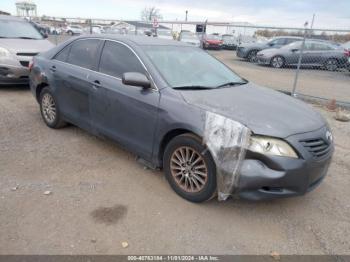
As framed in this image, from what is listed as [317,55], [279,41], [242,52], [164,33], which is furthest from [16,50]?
[164,33]

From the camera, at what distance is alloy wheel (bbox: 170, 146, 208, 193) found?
11.1ft

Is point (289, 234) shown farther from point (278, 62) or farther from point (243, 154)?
point (278, 62)

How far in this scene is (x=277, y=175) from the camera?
3.01 m

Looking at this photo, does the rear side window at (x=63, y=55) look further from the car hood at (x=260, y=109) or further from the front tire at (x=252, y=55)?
the front tire at (x=252, y=55)

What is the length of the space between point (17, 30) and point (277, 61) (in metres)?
12.3

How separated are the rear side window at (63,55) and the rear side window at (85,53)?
0.10m

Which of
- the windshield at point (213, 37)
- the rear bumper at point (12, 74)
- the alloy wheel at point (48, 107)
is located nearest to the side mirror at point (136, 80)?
the alloy wheel at point (48, 107)

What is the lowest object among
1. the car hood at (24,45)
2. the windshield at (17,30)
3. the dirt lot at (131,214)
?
the dirt lot at (131,214)

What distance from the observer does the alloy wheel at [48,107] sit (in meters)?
5.32

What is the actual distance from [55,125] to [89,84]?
1359 mm

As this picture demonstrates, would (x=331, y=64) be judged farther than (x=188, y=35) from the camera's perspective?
No

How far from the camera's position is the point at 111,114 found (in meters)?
4.16

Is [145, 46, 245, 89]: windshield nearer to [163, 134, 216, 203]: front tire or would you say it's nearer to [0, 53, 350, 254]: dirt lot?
[163, 134, 216, 203]: front tire

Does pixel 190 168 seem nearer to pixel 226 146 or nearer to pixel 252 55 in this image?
pixel 226 146
